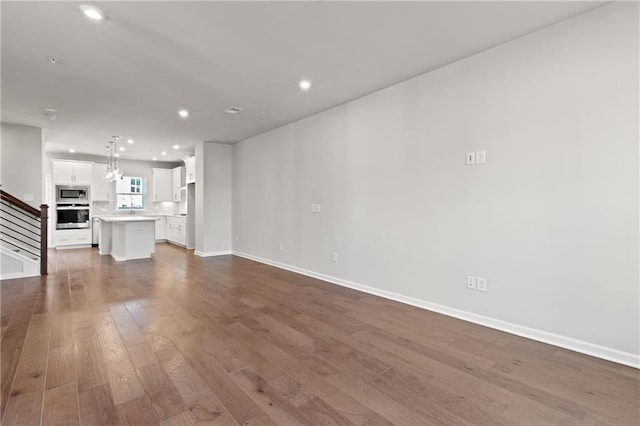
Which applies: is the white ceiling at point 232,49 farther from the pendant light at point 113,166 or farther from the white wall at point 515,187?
the pendant light at point 113,166

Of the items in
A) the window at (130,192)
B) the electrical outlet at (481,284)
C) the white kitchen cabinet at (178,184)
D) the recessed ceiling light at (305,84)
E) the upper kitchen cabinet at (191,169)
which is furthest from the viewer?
the window at (130,192)

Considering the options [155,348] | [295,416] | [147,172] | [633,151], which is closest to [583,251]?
[633,151]

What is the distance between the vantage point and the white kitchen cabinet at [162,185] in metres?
9.40

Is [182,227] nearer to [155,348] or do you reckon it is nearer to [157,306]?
[157,306]

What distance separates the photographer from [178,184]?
9.13 metres

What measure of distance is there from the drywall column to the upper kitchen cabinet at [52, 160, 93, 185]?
151 inches

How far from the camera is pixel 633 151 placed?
7.19 ft

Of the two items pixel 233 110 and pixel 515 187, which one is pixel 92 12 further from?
pixel 515 187

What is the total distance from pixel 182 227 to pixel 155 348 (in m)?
6.45

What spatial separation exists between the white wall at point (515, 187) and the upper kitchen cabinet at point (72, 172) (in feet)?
26.0

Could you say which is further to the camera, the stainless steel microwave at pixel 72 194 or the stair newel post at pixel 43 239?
the stainless steel microwave at pixel 72 194

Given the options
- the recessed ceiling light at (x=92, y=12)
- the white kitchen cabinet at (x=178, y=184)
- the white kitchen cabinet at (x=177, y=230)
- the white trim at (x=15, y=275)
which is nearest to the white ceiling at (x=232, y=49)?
the recessed ceiling light at (x=92, y=12)

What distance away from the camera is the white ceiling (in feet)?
7.58

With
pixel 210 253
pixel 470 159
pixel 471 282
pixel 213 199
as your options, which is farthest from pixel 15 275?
pixel 470 159
